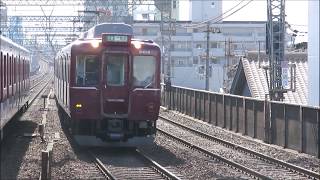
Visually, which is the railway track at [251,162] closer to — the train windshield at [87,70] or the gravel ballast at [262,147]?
the gravel ballast at [262,147]

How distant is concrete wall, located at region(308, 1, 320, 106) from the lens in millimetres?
21156

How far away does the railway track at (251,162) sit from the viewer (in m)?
11.9

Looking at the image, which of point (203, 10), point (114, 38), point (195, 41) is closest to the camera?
point (114, 38)

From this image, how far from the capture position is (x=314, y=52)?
21.6 m

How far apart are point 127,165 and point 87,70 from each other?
3.00 metres

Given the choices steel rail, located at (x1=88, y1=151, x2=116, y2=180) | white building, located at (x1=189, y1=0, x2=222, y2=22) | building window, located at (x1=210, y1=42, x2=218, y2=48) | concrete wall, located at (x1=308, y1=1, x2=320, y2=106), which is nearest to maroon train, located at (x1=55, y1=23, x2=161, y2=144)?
steel rail, located at (x1=88, y1=151, x2=116, y2=180)

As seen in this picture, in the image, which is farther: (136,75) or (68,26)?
(68,26)

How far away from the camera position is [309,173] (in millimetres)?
11766

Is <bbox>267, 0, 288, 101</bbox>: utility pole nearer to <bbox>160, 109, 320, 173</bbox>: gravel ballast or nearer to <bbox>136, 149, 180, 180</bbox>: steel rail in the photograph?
<bbox>160, 109, 320, 173</bbox>: gravel ballast

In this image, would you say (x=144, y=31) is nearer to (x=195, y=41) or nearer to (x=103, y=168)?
(x=195, y=41)

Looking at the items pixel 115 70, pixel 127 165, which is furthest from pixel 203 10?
pixel 127 165

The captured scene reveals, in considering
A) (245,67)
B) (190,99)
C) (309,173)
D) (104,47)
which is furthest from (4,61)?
(245,67)

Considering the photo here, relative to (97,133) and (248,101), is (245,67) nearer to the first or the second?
(248,101)

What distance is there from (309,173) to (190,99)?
17.5 meters
